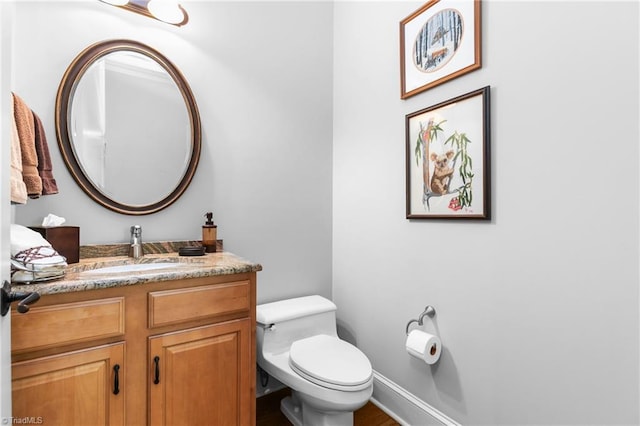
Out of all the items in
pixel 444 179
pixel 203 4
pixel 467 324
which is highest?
pixel 203 4

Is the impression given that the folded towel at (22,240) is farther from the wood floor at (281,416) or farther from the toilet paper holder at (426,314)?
the toilet paper holder at (426,314)

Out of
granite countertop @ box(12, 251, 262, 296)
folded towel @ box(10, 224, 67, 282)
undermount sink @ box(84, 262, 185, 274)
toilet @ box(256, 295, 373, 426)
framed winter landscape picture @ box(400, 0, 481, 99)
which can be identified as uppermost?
framed winter landscape picture @ box(400, 0, 481, 99)

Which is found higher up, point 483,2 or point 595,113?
point 483,2

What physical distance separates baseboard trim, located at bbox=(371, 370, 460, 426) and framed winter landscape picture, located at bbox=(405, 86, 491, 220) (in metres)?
0.96

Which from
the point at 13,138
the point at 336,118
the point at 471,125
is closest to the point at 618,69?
the point at 471,125

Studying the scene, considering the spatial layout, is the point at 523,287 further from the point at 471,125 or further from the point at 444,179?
the point at 471,125

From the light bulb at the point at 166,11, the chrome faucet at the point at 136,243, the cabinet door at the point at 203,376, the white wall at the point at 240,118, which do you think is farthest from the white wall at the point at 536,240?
the chrome faucet at the point at 136,243

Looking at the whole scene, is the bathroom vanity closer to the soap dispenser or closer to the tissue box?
the tissue box

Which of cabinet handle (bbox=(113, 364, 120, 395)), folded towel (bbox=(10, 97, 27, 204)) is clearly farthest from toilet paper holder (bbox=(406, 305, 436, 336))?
folded towel (bbox=(10, 97, 27, 204))

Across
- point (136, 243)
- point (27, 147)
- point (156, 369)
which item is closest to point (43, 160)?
point (27, 147)

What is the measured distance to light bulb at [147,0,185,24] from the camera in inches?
60.0

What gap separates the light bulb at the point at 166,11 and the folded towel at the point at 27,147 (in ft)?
2.50

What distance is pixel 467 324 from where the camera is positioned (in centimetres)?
141

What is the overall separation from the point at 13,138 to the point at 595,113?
1913 mm
